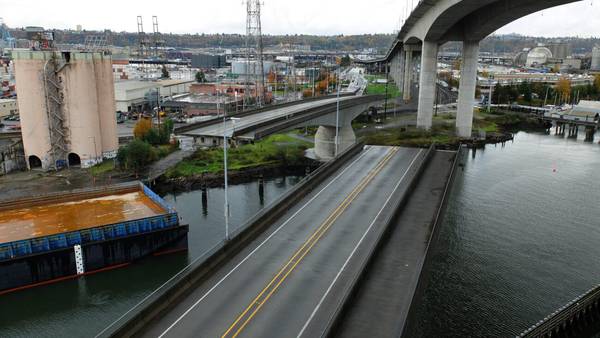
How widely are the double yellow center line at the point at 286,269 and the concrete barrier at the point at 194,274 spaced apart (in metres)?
2.71

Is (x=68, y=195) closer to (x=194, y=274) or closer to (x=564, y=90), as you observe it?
(x=194, y=274)

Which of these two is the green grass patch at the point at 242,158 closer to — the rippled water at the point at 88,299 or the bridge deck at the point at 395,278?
the rippled water at the point at 88,299

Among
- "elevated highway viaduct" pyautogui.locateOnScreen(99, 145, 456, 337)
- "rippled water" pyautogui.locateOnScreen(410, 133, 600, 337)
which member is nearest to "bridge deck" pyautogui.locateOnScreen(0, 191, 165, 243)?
"elevated highway viaduct" pyautogui.locateOnScreen(99, 145, 456, 337)

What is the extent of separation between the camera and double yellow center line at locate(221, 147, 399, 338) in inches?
656

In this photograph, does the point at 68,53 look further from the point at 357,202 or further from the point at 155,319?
the point at 155,319

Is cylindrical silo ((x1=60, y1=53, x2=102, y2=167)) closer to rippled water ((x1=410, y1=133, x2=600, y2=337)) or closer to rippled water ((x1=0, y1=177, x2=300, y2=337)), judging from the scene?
rippled water ((x1=0, y1=177, x2=300, y2=337))

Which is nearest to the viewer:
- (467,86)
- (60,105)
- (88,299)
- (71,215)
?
(88,299)

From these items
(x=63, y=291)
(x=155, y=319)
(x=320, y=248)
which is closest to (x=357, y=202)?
(x=320, y=248)

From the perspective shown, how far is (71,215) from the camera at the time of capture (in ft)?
103

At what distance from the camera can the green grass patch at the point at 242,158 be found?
48.3 meters

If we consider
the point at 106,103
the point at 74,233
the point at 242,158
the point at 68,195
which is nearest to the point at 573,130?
the point at 242,158

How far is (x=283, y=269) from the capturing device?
2048 centimetres

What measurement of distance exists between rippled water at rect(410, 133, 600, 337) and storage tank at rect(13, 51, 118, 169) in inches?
1400

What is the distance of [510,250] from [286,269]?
1795cm
